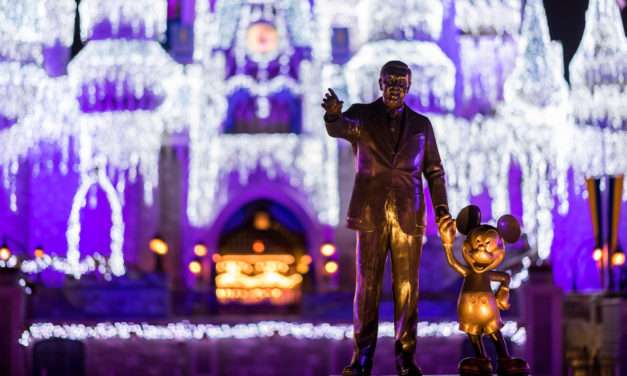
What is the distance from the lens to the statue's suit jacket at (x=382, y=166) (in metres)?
6.68

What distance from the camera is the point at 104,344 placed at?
17.1 m

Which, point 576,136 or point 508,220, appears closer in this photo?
point 508,220

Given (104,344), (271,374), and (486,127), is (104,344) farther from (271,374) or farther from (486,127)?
(486,127)

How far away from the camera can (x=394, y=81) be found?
6.76 meters

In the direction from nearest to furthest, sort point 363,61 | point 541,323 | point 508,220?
point 508,220, point 541,323, point 363,61

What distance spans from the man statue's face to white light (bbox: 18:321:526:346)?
10418mm

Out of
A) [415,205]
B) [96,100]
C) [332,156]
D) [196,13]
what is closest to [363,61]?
[332,156]

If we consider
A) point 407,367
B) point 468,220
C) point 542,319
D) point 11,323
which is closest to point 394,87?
point 468,220

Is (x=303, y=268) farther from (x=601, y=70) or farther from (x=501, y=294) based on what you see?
(x=501, y=294)

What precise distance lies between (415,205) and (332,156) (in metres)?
15.9

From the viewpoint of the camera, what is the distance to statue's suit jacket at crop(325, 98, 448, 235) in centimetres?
668

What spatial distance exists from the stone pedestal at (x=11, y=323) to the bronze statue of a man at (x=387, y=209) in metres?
11.3

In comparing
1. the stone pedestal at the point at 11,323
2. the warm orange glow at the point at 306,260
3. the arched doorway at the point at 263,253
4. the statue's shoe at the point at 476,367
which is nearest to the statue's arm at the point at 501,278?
the statue's shoe at the point at 476,367

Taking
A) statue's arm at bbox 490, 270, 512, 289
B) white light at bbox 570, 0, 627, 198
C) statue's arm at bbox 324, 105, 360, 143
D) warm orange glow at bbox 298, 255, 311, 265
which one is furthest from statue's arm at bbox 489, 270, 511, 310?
white light at bbox 570, 0, 627, 198
